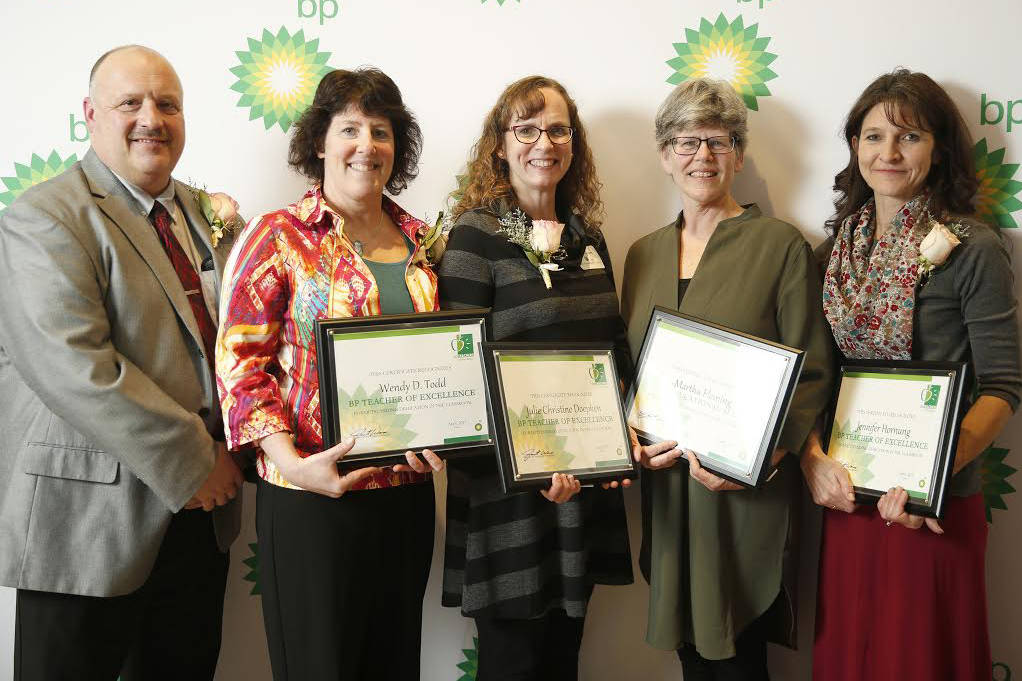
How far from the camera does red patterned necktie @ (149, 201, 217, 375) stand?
5.57 ft

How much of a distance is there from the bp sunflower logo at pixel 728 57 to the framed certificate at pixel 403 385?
119 centimetres

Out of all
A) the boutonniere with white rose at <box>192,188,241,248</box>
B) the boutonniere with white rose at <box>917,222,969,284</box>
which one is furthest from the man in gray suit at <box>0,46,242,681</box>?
the boutonniere with white rose at <box>917,222,969,284</box>

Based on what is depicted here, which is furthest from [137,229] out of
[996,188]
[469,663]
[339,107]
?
[996,188]

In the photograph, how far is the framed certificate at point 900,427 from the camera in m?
1.65

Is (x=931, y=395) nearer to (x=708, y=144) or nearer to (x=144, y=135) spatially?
(x=708, y=144)

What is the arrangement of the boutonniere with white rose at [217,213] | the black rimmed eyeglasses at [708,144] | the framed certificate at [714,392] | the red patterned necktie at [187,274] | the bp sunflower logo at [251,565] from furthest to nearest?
the bp sunflower logo at [251,565]
the black rimmed eyeglasses at [708,144]
the boutonniere with white rose at [217,213]
the red patterned necktie at [187,274]
the framed certificate at [714,392]

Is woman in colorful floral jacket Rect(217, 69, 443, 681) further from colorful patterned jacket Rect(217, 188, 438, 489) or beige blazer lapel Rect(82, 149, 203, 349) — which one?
beige blazer lapel Rect(82, 149, 203, 349)

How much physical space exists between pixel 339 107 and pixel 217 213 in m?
0.46

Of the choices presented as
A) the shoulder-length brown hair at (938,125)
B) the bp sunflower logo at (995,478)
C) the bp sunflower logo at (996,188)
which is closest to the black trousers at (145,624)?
the shoulder-length brown hair at (938,125)

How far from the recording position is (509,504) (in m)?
1.74

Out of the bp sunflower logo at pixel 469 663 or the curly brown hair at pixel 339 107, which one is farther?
the bp sunflower logo at pixel 469 663

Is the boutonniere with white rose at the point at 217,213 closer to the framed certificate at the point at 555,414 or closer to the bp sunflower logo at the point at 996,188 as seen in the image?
the framed certificate at the point at 555,414

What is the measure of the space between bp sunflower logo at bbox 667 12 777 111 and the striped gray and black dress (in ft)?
2.70

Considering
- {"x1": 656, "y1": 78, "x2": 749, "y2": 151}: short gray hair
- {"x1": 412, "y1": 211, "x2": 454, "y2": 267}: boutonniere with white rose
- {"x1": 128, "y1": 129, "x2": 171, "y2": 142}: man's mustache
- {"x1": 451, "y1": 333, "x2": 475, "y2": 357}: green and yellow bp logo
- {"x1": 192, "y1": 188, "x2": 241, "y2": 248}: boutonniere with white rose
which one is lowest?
{"x1": 451, "y1": 333, "x2": 475, "y2": 357}: green and yellow bp logo
